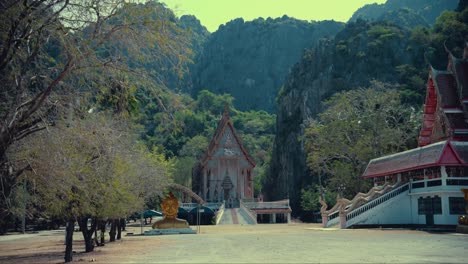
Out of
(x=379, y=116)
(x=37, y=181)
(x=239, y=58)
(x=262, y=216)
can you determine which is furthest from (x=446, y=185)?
(x=239, y=58)

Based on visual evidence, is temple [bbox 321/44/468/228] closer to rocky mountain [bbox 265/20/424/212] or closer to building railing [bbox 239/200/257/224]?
building railing [bbox 239/200/257/224]

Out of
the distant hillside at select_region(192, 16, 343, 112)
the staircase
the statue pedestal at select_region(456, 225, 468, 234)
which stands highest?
the distant hillside at select_region(192, 16, 343, 112)

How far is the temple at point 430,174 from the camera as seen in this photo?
30.4 m

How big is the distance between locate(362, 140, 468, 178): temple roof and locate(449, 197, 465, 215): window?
2.23 metres

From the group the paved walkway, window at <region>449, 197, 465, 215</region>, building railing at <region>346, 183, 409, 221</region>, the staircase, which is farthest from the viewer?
the paved walkway

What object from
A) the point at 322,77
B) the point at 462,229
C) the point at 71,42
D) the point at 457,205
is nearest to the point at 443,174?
the point at 457,205

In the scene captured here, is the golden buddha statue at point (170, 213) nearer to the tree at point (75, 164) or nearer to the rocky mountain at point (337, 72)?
the tree at point (75, 164)

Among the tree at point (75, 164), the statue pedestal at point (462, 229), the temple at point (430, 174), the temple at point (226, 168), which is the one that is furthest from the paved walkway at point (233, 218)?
the tree at point (75, 164)

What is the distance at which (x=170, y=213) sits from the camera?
36.9 metres

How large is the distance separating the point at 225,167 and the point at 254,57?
113836 mm

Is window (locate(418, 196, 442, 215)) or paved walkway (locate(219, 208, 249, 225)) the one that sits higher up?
window (locate(418, 196, 442, 215))

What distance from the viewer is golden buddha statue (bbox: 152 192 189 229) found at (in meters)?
36.7

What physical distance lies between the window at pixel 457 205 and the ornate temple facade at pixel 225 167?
131 ft

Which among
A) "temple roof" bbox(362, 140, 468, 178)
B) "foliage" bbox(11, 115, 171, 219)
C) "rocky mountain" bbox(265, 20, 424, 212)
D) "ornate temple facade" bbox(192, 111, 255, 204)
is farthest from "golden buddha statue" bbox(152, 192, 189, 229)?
"rocky mountain" bbox(265, 20, 424, 212)
